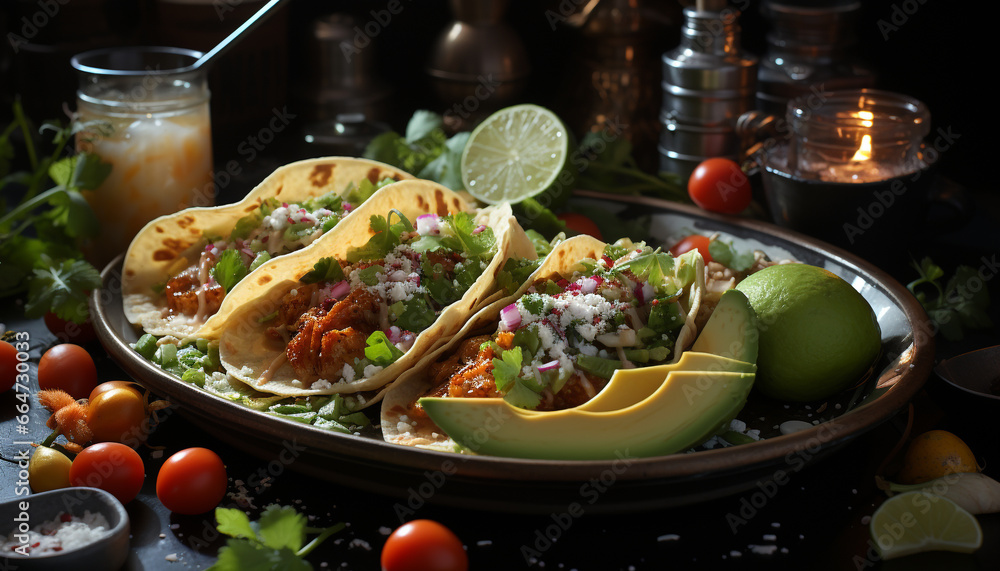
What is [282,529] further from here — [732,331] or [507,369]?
[732,331]

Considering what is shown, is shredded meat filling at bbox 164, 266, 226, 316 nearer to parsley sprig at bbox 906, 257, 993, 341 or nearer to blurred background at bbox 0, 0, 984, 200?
blurred background at bbox 0, 0, 984, 200

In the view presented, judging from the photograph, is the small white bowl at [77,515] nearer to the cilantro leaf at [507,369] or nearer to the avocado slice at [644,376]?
the cilantro leaf at [507,369]

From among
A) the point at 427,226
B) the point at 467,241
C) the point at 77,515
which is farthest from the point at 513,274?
the point at 77,515

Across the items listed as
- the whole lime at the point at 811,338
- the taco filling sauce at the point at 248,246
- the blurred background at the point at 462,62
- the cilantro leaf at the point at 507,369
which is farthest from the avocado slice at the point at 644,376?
the blurred background at the point at 462,62

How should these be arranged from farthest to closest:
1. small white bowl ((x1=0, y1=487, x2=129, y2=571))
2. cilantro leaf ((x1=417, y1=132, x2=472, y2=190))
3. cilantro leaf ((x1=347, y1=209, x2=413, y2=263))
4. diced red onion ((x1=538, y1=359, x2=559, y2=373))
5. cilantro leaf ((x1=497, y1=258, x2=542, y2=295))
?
cilantro leaf ((x1=417, y1=132, x2=472, y2=190))
cilantro leaf ((x1=347, y1=209, x2=413, y2=263))
cilantro leaf ((x1=497, y1=258, x2=542, y2=295))
diced red onion ((x1=538, y1=359, x2=559, y2=373))
small white bowl ((x1=0, y1=487, x2=129, y2=571))

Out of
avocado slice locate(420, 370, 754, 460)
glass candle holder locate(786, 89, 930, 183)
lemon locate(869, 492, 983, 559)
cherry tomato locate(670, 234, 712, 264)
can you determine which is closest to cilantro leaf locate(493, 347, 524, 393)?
avocado slice locate(420, 370, 754, 460)

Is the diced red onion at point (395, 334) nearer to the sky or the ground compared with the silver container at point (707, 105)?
nearer to the ground

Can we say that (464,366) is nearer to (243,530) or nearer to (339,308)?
(339,308)
